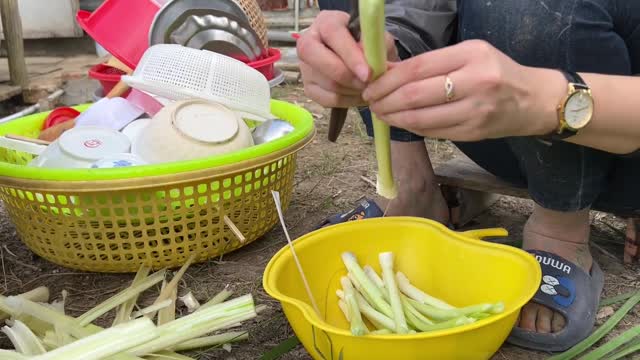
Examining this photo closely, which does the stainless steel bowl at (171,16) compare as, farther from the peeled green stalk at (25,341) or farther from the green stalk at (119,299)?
the peeled green stalk at (25,341)

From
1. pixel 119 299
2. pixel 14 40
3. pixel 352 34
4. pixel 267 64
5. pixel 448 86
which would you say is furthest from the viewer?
pixel 14 40

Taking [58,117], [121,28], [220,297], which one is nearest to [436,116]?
[220,297]

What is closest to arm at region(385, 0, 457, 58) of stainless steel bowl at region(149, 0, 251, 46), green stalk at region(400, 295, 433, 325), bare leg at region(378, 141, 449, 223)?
bare leg at region(378, 141, 449, 223)

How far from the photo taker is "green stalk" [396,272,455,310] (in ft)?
3.62

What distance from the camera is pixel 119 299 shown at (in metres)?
1.18

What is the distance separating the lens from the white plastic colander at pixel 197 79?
1.47 m

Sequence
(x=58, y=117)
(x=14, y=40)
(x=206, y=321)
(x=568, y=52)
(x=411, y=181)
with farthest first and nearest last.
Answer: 1. (x=14, y=40)
2. (x=58, y=117)
3. (x=411, y=181)
4. (x=568, y=52)
5. (x=206, y=321)

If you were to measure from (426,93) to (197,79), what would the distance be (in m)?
0.83

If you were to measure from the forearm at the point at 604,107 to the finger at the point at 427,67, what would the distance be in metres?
0.13

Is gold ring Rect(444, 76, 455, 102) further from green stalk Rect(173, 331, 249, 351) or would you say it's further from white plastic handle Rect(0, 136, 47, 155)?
white plastic handle Rect(0, 136, 47, 155)

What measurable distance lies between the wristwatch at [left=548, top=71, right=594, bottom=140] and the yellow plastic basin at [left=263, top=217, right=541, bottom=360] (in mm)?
251

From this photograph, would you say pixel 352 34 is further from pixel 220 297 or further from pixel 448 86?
pixel 220 297

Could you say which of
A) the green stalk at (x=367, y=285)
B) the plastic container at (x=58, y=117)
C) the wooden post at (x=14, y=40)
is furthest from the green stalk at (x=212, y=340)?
the wooden post at (x=14, y=40)

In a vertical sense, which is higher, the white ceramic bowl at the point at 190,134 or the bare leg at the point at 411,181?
the white ceramic bowl at the point at 190,134
